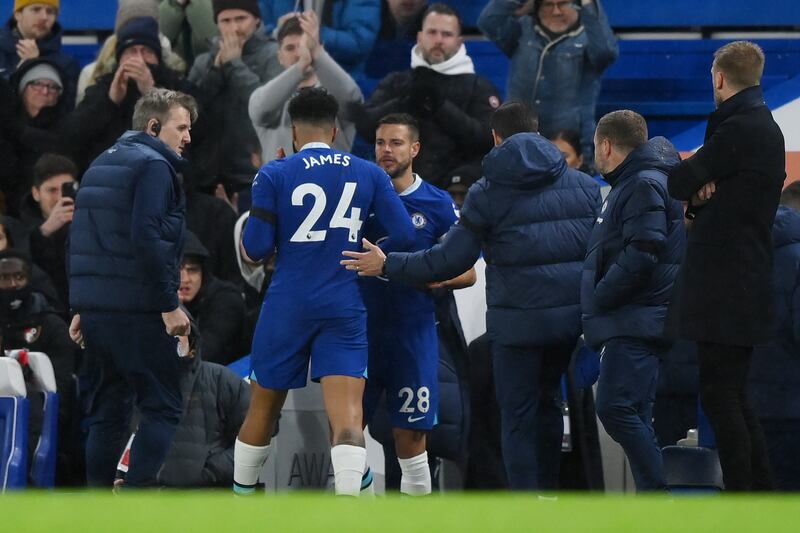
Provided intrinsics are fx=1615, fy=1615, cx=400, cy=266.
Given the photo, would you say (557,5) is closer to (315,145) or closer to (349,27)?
(349,27)

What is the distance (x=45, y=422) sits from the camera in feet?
26.3

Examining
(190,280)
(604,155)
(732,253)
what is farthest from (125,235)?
(732,253)

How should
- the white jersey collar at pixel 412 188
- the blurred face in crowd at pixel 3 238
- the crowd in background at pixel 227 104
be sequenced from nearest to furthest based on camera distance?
the white jersey collar at pixel 412 188
the crowd in background at pixel 227 104
the blurred face in crowd at pixel 3 238

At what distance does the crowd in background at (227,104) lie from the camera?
9.16m

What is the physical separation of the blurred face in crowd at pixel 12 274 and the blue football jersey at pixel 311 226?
2780 millimetres

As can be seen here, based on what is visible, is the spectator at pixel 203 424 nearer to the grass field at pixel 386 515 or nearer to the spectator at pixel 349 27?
the spectator at pixel 349 27

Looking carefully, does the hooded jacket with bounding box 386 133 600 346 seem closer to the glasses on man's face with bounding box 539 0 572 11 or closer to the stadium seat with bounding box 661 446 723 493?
the stadium seat with bounding box 661 446 723 493

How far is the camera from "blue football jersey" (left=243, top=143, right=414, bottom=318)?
657 centimetres

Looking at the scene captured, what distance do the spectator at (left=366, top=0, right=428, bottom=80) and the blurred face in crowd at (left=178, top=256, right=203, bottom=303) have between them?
3.65 metres

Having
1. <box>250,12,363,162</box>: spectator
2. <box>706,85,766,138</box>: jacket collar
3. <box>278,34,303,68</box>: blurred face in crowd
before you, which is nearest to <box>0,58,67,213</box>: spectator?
<box>250,12,363,162</box>: spectator

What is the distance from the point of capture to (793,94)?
33.5 feet

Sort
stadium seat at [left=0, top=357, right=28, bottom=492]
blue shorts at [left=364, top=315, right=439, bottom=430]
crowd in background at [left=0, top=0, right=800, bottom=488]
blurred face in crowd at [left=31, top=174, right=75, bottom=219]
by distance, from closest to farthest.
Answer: blue shorts at [left=364, top=315, right=439, bottom=430], stadium seat at [left=0, top=357, right=28, bottom=492], crowd in background at [left=0, top=0, right=800, bottom=488], blurred face in crowd at [left=31, top=174, right=75, bottom=219]

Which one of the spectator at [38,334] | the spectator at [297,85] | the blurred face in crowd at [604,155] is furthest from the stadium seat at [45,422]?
the blurred face in crowd at [604,155]

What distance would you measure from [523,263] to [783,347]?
1.39 m
